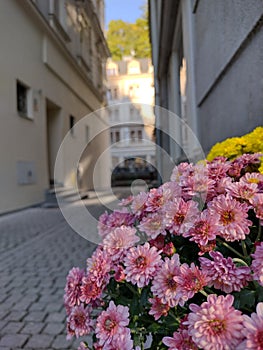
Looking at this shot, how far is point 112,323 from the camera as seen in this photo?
0.86 metres

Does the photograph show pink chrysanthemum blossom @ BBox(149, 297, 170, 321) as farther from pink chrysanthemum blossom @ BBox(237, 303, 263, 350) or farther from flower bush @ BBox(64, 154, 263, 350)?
pink chrysanthemum blossom @ BBox(237, 303, 263, 350)

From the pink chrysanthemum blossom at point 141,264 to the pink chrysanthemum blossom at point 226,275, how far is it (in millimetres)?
141

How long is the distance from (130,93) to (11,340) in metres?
22.9

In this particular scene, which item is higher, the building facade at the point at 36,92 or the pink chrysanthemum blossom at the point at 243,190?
the building facade at the point at 36,92

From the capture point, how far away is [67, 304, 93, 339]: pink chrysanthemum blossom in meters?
1.06

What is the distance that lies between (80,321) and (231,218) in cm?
61

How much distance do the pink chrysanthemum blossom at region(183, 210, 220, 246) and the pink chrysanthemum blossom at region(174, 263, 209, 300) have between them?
75mm

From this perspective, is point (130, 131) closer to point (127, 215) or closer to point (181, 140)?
point (127, 215)

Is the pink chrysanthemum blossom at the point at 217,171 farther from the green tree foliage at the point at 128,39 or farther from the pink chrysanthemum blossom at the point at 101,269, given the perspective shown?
the green tree foliage at the point at 128,39

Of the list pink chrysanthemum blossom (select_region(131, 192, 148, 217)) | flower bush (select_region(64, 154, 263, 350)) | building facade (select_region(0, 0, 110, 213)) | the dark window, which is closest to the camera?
flower bush (select_region(64, 154, 263, 350))

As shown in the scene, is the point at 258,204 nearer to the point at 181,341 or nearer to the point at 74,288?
the point at 181,341

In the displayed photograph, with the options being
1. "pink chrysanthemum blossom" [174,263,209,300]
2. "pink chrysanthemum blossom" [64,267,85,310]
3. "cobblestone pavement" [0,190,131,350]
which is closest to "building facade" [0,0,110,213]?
"cobblestone pavement" [0,190,131,350]

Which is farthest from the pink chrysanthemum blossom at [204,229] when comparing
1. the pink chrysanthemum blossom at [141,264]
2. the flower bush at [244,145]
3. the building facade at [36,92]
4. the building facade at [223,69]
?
the building facade at [36,92]

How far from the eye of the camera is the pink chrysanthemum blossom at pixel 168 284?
794 millimetres
